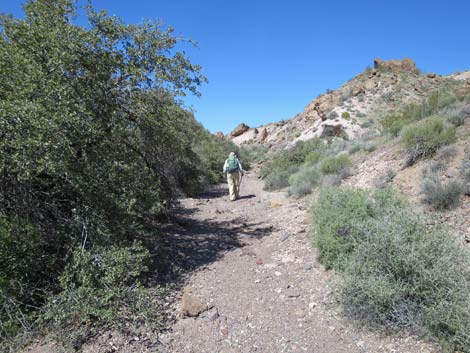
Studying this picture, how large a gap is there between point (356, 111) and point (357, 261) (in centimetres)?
2217

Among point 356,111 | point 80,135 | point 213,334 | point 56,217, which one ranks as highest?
point 356,111

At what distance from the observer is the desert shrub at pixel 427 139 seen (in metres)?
7.21

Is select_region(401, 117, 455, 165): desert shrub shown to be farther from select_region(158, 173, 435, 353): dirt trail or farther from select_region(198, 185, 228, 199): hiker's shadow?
select_region(198, 185, 228, 199): hiker's shadow

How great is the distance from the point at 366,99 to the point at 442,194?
75.7 ft

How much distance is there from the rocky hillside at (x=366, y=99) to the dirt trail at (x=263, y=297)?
1471 centimetres

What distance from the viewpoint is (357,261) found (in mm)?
3688

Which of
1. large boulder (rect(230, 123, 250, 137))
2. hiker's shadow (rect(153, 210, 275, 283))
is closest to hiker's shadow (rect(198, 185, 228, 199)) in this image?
hiker's shadow (rect(153, 210, 275, 283))

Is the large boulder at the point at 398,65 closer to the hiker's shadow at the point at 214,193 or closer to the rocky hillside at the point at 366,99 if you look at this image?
the rocky hillside at the point at 366,99

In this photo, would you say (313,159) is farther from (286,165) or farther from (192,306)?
(192,306)

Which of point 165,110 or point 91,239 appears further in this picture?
point 165,110

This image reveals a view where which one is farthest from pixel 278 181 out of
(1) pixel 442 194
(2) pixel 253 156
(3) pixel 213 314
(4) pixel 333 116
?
(2) pixel 253 156

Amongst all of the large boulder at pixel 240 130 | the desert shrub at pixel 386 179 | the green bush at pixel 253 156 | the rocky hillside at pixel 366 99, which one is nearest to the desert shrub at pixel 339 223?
the desert shrub at pixel 386 179

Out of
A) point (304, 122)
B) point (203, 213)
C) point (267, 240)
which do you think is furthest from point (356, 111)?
point (267, 240)

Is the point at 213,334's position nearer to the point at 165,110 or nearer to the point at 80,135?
the point at 80,135
